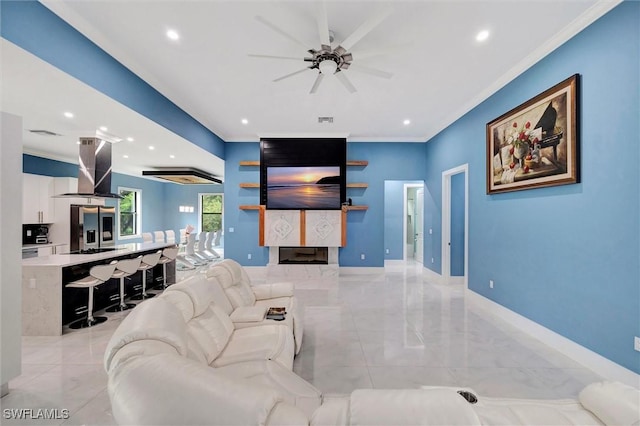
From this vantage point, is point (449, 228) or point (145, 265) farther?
point (449, 228)

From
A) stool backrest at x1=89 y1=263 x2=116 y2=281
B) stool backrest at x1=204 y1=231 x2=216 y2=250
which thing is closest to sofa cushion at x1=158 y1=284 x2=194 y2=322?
stool backrest at x1=89 y1=263 x2=116 y2=281

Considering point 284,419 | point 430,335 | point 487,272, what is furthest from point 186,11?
point 487,272

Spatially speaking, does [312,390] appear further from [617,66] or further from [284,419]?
[617,66]

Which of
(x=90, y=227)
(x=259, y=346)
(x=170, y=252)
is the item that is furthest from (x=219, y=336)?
(x=90, y=227)

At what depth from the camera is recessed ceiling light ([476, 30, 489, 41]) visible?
2.89 m

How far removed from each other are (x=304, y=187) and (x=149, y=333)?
5.38 m

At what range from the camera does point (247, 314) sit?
2633mm

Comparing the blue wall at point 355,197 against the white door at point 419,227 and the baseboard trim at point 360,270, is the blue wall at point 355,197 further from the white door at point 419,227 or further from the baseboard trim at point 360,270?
the white door at point 419,227

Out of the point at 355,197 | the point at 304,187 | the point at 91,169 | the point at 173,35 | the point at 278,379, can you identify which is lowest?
the point at 278,379

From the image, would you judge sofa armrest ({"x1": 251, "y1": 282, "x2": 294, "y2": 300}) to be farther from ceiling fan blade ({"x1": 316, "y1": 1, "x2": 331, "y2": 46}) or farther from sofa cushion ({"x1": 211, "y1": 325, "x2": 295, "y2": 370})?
ceiling fan blade ({"x1": 316, "y1": 1, "x2": 331, "y2": 46})

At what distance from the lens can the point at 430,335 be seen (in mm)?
3371

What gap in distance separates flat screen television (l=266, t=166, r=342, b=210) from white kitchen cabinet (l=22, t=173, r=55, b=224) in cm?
529

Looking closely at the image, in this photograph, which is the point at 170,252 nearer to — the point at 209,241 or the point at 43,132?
the point at 43,132

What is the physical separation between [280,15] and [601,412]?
3.48 meters
